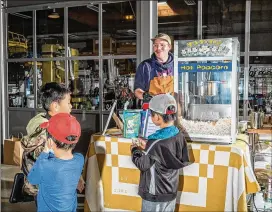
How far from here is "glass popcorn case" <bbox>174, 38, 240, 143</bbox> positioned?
272cm

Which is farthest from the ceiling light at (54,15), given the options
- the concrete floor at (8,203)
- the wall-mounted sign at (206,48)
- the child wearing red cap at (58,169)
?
the child wearing red cap at (58,169)

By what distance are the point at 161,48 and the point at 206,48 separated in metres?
0.46

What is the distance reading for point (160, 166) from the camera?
2.22 m

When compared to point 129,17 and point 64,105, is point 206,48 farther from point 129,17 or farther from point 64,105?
point 129,17

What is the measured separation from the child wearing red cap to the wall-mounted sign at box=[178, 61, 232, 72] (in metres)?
1.18

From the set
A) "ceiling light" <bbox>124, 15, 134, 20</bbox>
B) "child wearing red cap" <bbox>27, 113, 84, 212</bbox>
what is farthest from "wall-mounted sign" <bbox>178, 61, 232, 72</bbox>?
"ceiling light" <bbox>124, 15, 134, 20</bbox>

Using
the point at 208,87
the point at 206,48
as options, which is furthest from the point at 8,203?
the point at 206,48

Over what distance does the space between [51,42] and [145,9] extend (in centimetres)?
175

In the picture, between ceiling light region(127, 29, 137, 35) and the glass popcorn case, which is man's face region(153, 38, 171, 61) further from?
ceiling light region(127, 29, 137, 35)

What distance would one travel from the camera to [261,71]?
14.6 ft

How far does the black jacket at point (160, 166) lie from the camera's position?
2193 mm

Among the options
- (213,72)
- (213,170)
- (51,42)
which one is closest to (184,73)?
(213,72)

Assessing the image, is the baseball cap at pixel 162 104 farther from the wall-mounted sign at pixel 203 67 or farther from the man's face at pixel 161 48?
the man's face at pixel 161 48

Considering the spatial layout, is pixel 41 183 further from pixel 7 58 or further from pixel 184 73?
pixel 7 58
